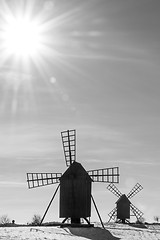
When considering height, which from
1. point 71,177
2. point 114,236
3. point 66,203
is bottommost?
point 114,236

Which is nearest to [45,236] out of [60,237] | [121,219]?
[60,237]

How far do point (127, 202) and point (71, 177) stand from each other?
31219 millimetres

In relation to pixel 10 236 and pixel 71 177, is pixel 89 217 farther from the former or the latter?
pixel 10 236

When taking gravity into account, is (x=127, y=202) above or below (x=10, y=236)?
above

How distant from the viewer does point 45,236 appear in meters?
28.9

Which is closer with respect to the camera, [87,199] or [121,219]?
[87,199]

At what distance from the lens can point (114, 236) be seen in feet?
112

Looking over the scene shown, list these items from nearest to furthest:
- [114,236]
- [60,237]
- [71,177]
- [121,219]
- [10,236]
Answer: [10,236], [60,237], [114,236], [71,177], [121,219]

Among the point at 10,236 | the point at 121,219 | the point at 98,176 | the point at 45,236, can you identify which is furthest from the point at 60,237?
the point at 121,219

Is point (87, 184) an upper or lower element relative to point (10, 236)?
upper

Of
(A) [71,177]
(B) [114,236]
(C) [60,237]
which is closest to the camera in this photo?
(C) [60,237]

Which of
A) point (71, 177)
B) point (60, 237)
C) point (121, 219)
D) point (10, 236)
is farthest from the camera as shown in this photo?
point (121, 219)

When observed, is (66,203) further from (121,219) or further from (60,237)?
(121,219)

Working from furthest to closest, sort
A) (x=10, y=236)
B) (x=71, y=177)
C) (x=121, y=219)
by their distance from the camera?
1. (x=121, y=219)
2. (x=71, y=177)
3. (x=10, y=236)
